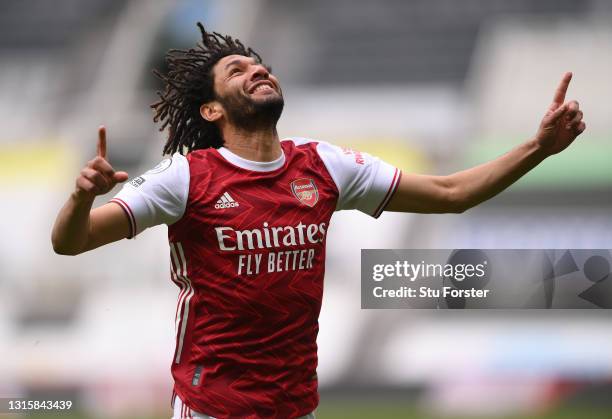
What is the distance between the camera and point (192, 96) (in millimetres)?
3025

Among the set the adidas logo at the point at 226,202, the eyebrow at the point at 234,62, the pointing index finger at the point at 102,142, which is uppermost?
the eyebrow at the point at 234,62

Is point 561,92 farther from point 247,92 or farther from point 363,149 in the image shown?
point 363,149

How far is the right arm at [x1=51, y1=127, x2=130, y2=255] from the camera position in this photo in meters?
2.19

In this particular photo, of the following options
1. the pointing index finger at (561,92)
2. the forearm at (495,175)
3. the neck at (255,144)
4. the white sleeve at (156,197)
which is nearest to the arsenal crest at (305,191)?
the neck at (255,144)

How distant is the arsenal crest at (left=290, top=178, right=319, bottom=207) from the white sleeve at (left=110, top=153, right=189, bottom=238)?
0.31 metres

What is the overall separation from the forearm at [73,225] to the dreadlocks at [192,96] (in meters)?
0.76

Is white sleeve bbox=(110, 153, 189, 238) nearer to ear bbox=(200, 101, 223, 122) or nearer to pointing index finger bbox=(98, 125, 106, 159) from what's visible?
pointing index finger bbox=(98, 125, 106, 159)

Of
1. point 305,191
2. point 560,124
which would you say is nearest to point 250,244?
point 305,191

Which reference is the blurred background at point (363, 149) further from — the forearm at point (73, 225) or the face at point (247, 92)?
the forearm at point (73, 225)

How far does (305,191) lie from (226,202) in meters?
0.24

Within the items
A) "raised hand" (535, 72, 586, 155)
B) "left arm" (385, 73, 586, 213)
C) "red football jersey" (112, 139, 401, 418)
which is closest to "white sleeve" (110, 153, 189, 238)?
"red football jersey" (112, 139, 401, 418)

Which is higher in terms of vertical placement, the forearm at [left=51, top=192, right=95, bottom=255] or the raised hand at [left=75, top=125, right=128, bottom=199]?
the raised hand at [left=75, top=125, right=128, bottom=199]

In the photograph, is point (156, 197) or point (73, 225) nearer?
point (73, 225)

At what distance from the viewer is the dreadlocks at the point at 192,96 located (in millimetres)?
3008
